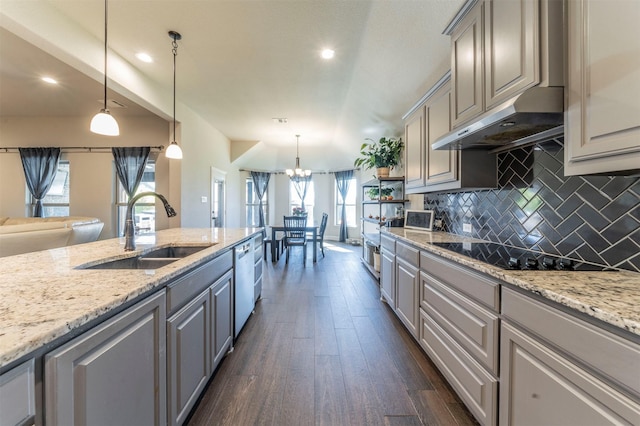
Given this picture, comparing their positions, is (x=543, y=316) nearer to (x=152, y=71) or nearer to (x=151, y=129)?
(x=152, y=71)

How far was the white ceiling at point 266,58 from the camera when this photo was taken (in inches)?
83.3

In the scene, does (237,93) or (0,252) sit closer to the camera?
(0,252)

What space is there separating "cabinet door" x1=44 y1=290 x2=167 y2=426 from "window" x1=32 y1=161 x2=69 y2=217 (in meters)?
5.46

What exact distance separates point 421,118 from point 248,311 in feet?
8.38

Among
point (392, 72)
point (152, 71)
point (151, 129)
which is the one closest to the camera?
point (392, 72)

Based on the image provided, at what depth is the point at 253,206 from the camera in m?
7.57

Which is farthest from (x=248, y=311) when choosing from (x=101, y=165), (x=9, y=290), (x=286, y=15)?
(x=101, y=165)

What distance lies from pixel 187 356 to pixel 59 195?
552cm

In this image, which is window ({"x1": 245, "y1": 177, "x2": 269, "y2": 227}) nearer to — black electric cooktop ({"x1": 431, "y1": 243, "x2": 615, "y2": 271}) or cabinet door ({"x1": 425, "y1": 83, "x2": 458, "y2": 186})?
cabinet door ({"x1": 425, "y1": 83, "x2": 458, "y2": 186})

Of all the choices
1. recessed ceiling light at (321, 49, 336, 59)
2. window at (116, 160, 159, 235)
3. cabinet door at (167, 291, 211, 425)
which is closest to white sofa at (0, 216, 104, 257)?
window at (116, 160, 159, 235)

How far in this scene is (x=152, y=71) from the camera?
314 cm

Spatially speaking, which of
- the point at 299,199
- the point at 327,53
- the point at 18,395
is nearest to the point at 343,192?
the point at 299,199

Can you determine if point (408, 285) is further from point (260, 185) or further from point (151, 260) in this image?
point (260, 185)

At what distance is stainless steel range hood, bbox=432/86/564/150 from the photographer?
1136 mm
